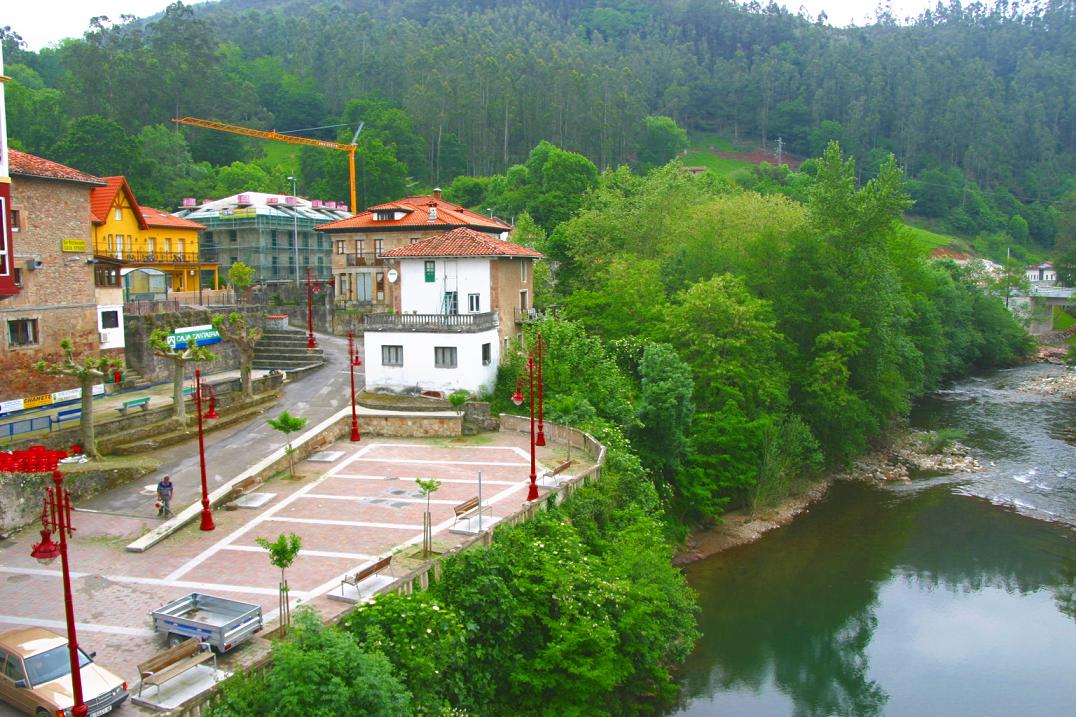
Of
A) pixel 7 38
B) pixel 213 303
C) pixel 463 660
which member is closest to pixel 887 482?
pixel 463 660

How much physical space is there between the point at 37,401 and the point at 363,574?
18196 millimetres

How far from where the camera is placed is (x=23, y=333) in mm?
32469

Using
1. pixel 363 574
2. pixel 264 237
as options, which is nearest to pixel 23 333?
pixel 363 574

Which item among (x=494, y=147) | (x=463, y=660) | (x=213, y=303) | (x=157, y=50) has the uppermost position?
(x=157, y=50)

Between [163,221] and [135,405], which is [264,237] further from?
[135,405]

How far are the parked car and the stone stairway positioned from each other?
29321mm

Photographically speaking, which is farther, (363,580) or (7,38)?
(7,38)

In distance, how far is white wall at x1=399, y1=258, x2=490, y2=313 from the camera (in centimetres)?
4078

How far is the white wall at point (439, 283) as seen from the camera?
40.8 metres

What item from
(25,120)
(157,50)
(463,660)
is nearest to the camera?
(463,660)

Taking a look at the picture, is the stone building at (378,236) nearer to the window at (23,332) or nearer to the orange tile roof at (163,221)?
the orange tile roof at (163,221)

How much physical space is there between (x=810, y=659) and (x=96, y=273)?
31408 millimetres

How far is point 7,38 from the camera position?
128 m

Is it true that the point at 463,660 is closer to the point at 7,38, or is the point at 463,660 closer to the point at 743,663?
the point at 743,663
